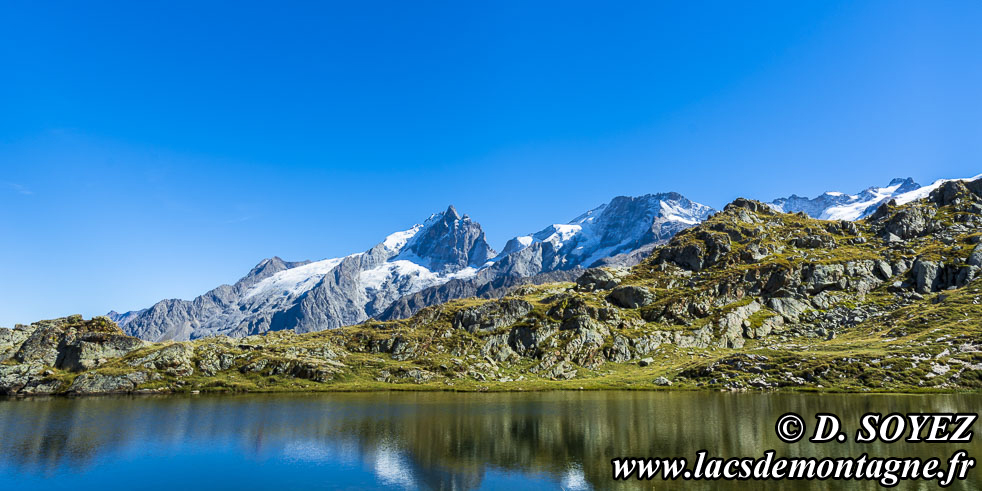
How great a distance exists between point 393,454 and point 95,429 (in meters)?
50.2

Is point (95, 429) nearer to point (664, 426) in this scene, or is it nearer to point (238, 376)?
point (664, 426)

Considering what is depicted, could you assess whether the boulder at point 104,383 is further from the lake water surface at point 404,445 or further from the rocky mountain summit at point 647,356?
the lake water surface at point 404,445

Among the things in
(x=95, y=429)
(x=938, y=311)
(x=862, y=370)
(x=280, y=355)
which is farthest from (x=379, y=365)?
(x=938, y=311)

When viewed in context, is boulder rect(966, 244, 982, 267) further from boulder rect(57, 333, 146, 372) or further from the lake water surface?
boulder rect(57, 333, 146, 372)

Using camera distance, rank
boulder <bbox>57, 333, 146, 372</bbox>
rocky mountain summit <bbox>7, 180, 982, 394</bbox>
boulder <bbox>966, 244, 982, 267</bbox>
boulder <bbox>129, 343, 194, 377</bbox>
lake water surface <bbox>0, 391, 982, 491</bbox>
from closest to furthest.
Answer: lake water surface <bbox>0, 391, 982, 491</bbox> → rocky mountain summit <bbox>7, 180, 982, 394</bbox> → boulder <bbox>129, 343, 194, 377</bbox> → boulder <bbox>57, 333, 146, 372</bbox> → boulder <bbox>966, 244, 982, 267</bbox>

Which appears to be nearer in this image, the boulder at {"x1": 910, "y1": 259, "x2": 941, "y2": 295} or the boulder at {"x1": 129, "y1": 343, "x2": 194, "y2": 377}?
the boulder at {"x1": 129, "y1": 343, "x2": 194, "y2": 377}

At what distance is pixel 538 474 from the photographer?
41.8 metres

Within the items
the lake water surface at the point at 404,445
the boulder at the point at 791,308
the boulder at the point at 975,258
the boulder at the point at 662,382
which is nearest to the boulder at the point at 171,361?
the lake water surface at the point at 404,445

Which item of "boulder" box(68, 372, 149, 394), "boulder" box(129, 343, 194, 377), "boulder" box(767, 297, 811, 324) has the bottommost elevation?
"boulder" box(68, 372, 149, 394)

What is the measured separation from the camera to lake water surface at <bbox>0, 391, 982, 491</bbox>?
40.9m

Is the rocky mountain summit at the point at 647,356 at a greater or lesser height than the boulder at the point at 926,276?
lesser

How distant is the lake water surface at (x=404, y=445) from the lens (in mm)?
40875

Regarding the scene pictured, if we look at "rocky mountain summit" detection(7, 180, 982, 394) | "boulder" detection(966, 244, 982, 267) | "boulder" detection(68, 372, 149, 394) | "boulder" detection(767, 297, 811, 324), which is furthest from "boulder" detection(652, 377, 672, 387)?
"boulder" detection(68, 372, 149, 394)

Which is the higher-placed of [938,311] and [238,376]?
[938,311]
